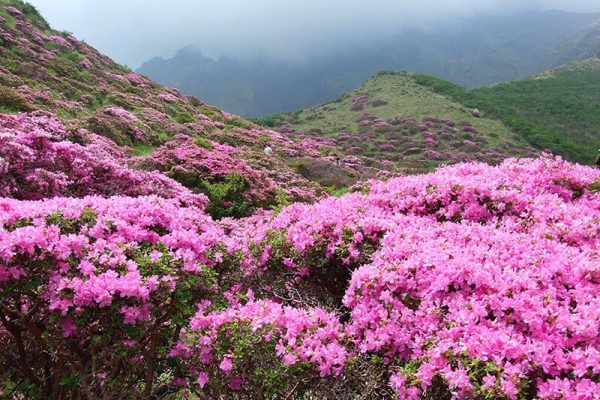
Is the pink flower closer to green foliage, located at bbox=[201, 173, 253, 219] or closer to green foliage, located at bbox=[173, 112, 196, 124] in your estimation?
green foliage, located at bbox=[201, 173, 253, 219]

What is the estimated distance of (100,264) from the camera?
4105 millimetres

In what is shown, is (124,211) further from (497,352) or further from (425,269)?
(497,352)

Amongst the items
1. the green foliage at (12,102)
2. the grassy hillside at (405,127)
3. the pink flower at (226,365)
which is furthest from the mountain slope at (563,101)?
the pink flower at (226,365)

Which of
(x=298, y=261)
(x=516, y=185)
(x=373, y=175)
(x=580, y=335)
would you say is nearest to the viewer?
→ (x=580, y=335)

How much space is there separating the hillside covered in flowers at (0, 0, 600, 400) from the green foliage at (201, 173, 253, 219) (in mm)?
7258

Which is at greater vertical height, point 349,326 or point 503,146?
point 349,326

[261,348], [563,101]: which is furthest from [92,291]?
[563,101]

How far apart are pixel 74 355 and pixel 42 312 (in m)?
0.52

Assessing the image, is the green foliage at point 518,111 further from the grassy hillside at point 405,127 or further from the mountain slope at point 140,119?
the mountain slope at point 140,119

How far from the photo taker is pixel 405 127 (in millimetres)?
72500

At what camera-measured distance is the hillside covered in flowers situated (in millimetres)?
3332

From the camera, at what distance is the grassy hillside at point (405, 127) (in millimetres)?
59781

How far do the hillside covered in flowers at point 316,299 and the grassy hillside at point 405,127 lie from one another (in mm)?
44973

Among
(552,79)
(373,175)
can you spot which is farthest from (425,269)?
(552,79)
